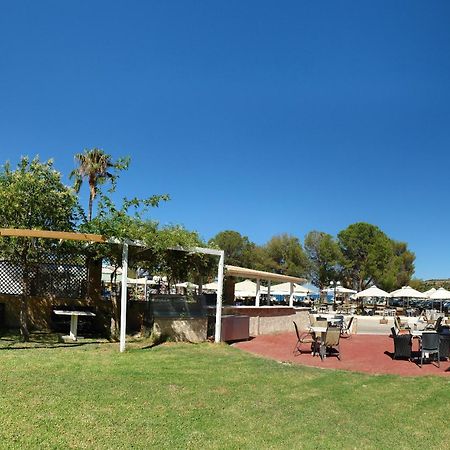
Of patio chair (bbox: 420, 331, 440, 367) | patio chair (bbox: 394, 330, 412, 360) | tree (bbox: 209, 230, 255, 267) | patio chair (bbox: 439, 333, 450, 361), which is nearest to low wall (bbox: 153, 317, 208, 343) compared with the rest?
patio chair (bbox: 394, 330, 412, 360)

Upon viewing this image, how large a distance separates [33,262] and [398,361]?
969cm

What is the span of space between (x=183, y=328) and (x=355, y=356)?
4.45 metres

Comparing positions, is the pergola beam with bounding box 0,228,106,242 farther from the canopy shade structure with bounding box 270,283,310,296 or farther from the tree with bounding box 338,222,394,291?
the tree with bounding box 338,222,394,291

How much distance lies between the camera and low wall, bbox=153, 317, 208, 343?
11.4 m

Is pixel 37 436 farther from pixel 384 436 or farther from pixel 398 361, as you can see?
pixel 398 361

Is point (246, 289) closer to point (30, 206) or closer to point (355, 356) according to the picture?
point (355, 356)

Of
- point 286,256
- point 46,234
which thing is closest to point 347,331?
point 46,234

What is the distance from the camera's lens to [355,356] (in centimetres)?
1074

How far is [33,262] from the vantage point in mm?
11836

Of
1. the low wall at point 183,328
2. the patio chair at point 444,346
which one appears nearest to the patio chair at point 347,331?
the patio chair at point 444,346

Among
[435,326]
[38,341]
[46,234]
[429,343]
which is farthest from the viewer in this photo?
[435,326]

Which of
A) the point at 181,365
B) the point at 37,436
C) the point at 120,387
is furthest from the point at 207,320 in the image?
the point at 37,436

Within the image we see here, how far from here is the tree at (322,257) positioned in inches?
1614

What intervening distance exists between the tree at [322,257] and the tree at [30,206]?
107 ft
